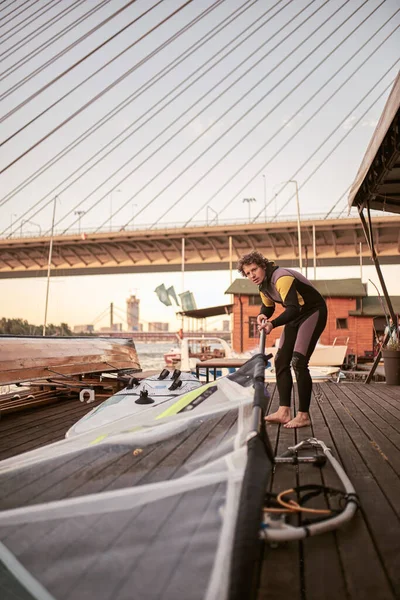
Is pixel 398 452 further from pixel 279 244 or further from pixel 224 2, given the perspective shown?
pixel 279 244

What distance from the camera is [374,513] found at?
8.07 ft

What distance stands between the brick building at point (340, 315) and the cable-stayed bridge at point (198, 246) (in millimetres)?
12604

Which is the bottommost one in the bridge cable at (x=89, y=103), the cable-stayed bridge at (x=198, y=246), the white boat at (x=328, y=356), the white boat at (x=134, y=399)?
the white boat at (x=328, y=356)

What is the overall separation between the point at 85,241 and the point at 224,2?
1742 inches

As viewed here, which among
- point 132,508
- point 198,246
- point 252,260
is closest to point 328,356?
point 252,260

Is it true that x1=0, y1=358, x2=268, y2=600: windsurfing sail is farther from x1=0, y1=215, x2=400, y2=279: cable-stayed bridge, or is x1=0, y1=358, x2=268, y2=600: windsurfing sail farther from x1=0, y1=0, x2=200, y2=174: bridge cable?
x1=0, y1=215, x2=400, y2=279: cable-stayed bridge

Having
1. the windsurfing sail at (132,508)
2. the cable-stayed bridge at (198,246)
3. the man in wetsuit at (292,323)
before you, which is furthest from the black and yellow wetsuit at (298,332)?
the cable-stayed bridge at (198,246)

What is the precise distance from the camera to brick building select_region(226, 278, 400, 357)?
31672mm

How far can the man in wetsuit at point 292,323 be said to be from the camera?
176 inches

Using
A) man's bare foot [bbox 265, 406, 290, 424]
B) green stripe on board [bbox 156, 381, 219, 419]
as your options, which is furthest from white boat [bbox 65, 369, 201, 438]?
man's bare foot [bbox 265, 406, 290, 424]

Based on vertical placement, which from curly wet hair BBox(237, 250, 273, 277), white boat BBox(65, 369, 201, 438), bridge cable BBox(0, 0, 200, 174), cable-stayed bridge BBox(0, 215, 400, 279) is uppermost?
cable-stayed bridge BBox(0, 215, 400, 279)


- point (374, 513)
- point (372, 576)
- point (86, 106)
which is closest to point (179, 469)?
point (372, 576)

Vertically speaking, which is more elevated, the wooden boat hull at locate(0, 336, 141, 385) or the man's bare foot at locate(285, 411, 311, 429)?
the wooden boat hull at locate(0, 336, 141, 385)

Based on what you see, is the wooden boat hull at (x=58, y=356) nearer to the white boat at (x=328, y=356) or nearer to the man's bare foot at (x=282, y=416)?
the man's bare foot at (x=282, y=416)
